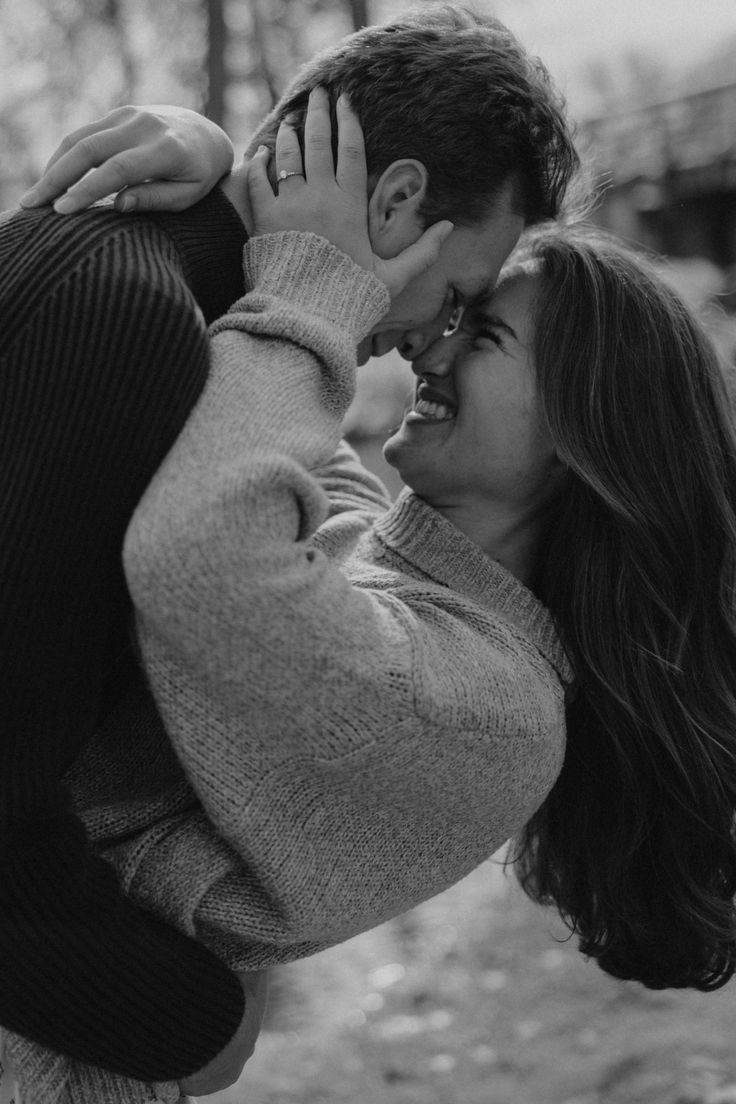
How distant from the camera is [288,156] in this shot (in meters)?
2.07

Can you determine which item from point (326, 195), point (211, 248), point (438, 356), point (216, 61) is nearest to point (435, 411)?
point (438, 356)

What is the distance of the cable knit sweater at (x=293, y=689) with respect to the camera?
162 centimetres

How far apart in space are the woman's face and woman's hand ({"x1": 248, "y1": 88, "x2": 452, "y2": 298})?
0.27m

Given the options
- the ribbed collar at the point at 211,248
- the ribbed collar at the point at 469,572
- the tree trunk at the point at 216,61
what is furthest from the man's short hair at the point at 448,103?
the tree trunk at the point at 216,61

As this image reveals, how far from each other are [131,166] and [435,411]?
785mm

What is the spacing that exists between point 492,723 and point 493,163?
953 mm

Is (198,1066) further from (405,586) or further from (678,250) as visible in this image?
(678,250)

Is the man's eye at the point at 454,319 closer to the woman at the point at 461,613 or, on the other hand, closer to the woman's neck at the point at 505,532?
the woman at the point at 461,613

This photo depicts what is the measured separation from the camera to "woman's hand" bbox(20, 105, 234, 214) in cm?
179

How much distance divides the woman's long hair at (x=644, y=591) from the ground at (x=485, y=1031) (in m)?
1.77

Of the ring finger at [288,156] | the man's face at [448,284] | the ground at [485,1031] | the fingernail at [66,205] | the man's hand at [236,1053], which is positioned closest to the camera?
the fingernail at [66,205]

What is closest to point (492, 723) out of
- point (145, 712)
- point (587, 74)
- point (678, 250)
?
point (145, 712)

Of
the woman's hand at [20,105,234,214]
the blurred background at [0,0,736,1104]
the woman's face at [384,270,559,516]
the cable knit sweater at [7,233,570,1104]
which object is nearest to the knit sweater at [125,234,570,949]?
the cable knit sweater at [7,233,570,1104]

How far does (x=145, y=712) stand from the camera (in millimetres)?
1992
